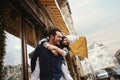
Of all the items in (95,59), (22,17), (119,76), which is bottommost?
(119,76)

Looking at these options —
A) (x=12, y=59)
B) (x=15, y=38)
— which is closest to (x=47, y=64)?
(x=12, y=59)

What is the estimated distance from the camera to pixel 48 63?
324 centimetres

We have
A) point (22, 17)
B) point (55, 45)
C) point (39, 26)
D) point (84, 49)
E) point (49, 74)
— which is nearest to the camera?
point (49, 74)

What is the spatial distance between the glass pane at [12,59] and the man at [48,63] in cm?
130

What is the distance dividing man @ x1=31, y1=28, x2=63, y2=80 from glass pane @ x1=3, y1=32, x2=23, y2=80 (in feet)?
4.27

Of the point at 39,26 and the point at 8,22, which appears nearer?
the point at 8,22

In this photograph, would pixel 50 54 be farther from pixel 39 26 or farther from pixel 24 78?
pixel 39 26

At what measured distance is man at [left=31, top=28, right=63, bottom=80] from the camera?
321 centimetres

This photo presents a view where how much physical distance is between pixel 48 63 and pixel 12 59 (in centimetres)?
194

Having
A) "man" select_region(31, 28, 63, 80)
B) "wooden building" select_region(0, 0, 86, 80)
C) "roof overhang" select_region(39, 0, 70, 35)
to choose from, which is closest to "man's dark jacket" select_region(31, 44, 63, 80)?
"man" select_region(31, 28, 63, 80)

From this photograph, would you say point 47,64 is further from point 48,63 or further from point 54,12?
point 54,12

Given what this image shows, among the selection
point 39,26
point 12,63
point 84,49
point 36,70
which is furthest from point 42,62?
point 84,49

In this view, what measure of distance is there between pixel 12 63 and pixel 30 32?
191 cm

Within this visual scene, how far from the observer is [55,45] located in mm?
3426
